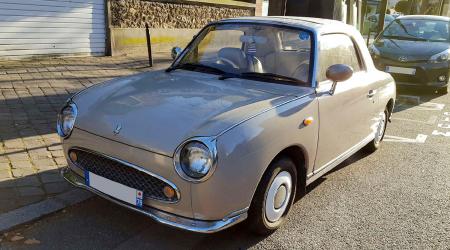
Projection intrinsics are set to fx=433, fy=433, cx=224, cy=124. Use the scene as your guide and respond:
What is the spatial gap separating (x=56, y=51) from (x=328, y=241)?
841cm

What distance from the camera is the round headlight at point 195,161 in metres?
2.63

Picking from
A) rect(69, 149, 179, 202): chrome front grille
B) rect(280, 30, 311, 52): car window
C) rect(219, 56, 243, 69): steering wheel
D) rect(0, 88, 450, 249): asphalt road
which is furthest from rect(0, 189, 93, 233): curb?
rect(280, 30, 311, 52): car window

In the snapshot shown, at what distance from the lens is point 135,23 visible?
11.4 metres

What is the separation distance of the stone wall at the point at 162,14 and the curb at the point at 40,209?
782cm

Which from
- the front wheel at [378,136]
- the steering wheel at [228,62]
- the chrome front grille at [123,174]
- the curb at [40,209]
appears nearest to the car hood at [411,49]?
the front wheel at [378,136]

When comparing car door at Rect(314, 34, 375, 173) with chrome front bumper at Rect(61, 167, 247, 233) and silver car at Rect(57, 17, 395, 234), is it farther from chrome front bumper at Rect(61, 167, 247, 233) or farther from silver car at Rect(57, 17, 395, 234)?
chrome front bumper at Rect(61, 167, 247, 233)

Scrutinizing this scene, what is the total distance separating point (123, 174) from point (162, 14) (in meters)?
9.90

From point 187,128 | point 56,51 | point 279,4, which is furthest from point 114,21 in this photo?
point 187,128

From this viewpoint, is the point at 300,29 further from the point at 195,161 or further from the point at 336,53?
the point at 195,161

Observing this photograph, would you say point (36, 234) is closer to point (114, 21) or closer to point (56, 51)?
point (56, 51)

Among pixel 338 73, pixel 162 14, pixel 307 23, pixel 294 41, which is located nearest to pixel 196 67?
pixel 294 41

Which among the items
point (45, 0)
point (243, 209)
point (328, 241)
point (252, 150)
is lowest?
point (328, 241)

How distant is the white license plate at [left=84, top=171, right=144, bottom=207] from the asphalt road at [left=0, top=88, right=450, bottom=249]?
385mm

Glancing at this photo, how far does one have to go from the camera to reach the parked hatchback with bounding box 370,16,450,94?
886 cm
